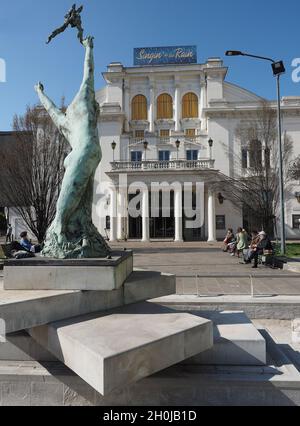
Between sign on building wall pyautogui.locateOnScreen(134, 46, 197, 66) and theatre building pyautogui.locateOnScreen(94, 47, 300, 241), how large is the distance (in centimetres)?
13

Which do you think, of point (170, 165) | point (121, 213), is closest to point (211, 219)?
point (170, 165)

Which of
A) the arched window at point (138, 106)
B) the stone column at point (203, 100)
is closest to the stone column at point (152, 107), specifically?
the arched window at point (138, 106)

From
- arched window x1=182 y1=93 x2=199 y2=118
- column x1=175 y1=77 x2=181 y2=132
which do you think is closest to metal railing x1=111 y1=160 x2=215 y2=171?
column x1=175 y1=77 x2=181 y2=132

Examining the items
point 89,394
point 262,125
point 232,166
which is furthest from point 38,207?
point 232,166

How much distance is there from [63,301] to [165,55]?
43573 millimetres

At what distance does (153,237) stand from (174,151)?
10536 millimetres

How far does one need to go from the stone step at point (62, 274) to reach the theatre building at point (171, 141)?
27064 millimetres

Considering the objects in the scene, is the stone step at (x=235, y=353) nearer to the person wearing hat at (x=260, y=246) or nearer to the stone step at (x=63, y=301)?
the stone step at (x=63, y=301)

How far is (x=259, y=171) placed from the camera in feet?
86.9

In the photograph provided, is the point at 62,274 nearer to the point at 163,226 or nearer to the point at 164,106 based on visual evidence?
the point at 163,226

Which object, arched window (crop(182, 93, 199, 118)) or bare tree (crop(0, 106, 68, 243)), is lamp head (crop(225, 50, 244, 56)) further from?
arched window (crop(182, 93, 199, 118))

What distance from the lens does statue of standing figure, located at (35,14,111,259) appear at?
4.96m
